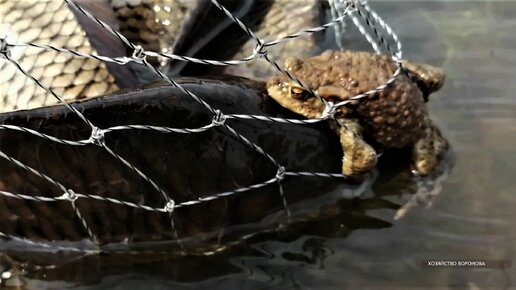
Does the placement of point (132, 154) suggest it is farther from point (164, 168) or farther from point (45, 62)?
point (45, 62)

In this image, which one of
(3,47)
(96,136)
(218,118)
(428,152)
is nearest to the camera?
(3,47)

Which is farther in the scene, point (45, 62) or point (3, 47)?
point (45, 62)

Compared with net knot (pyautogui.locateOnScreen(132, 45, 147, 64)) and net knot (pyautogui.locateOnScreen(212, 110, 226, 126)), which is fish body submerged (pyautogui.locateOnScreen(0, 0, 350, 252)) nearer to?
net knot (pyautogui.locateOnScreen(212, 110, 226, 126))

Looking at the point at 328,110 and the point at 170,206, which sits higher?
the point at 328,110

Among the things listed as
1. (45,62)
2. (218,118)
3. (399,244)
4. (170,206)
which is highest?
(45,62)

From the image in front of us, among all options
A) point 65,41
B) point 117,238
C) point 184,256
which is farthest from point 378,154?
point 65,41

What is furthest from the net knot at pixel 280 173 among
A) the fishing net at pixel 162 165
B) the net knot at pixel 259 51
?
the net knot at pixel 259 51

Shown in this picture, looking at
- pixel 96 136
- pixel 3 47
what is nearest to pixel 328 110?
pixel 96 136
